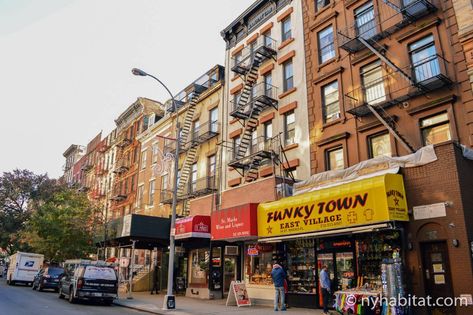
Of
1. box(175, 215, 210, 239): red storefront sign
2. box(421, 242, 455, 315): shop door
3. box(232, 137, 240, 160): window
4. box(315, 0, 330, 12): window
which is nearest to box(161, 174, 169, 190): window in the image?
box(232, 137, 240, 160): window

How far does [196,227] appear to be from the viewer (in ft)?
Answer: 70.8

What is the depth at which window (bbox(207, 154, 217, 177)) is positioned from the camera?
26.4m

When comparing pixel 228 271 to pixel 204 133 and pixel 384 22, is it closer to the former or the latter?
pixel 204 133

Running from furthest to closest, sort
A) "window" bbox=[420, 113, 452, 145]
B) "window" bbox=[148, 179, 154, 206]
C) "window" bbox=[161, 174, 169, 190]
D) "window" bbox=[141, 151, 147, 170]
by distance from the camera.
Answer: "window" bbox=[141, 151, 147, 170]
"window" bbox=[148, 179, 154, 206]
"window" bbox=[161, 174, 169, 190]
"window" bbox=[420, 113, 452, 145]

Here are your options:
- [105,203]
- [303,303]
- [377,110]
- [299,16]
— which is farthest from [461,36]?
[105,203]

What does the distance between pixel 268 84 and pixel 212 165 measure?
716cm

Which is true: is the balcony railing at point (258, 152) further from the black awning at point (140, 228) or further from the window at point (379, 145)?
the black awning at point (140, 228)

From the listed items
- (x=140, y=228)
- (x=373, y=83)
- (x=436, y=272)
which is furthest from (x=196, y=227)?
(x=436, y=272)

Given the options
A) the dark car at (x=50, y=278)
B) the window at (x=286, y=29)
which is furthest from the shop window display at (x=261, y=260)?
the dark car at (x=50, y=278)

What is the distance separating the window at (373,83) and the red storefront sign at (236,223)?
701 cm

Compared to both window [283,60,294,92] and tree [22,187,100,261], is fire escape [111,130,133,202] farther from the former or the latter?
window [283,60,294,92]

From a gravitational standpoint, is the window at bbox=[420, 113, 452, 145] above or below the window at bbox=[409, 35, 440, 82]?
below

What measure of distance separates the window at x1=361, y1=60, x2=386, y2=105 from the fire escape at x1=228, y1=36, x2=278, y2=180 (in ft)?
18.3

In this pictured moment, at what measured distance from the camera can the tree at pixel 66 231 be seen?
33.6 metres
